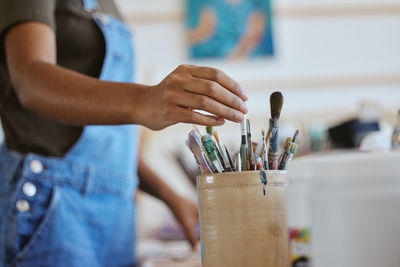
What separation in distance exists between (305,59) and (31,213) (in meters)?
2.07

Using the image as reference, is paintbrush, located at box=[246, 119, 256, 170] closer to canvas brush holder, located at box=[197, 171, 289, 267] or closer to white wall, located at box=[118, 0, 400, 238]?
canvas brush holder, located at box=[197, 171, 289, 267]

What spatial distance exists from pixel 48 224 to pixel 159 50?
1.86m

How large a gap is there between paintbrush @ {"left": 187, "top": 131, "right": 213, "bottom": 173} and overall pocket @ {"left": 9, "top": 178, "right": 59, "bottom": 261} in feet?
1.11

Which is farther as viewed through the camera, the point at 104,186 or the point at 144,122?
the point at 104,186

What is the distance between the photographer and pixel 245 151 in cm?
37

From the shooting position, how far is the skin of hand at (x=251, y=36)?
2391 mm

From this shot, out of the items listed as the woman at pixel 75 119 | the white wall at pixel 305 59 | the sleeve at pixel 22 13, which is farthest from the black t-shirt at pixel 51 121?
the white wall at pixel 305 59

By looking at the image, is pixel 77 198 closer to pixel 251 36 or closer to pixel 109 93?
pixel 109 93

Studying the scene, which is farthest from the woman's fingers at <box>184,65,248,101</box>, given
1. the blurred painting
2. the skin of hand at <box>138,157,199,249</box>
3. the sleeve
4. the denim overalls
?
the blurred painting

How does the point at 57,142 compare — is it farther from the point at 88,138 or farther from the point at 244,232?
the point at 244,232

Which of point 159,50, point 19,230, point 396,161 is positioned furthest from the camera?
point 159,50

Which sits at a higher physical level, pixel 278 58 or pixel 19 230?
pixel 278 58

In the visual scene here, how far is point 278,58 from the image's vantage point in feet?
7.91

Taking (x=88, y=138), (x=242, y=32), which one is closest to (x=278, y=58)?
(x=242, y=32)
